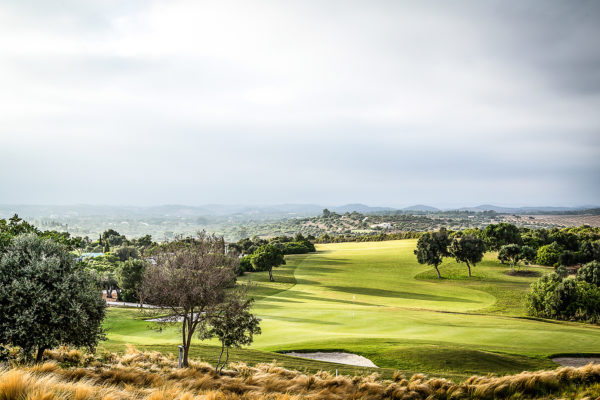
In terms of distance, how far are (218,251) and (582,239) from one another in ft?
301

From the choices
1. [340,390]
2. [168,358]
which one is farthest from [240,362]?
[340,390]

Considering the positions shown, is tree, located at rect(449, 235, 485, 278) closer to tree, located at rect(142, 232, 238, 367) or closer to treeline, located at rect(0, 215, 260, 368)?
treeline, located at rect(0, 215, 260, 368)

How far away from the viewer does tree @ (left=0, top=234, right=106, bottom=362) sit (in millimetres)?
12125

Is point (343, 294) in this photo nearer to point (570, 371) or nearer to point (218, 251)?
point (218, 251)

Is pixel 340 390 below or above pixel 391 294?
above

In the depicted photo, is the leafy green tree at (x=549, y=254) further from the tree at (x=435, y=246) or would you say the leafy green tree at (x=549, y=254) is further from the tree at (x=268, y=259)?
the tree at (x=268, y=259)

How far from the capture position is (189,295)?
48.8 feet

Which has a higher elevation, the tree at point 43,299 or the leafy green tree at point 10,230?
the leafy green tree at point 10,230

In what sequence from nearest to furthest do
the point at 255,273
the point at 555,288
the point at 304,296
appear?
the point at 555,288 < the point at 304,296 < the point at 255,273

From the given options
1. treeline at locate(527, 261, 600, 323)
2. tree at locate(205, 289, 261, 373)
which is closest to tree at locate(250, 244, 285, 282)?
treeline at locate(527, 261, 600, 323)

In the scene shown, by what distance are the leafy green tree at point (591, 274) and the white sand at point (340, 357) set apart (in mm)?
40676

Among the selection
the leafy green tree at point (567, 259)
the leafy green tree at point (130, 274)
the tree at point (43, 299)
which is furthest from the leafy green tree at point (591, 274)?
the leafy green tree at point (130, 274)

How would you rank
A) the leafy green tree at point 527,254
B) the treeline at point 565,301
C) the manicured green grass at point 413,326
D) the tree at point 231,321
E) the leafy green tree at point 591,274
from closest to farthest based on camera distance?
the tree at point 231,321 → the manicured green grass at point 413,326 → the treeline at point 565,301 → the leafy green tree at point 591,274 → the leafy green tree at point 527,254

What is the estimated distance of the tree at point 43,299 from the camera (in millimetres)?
12125
